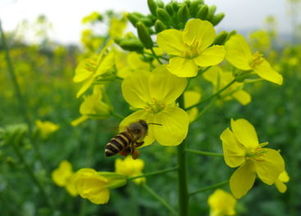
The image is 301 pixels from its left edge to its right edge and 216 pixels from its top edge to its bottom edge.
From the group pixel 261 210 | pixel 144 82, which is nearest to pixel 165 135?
pixel 144 82

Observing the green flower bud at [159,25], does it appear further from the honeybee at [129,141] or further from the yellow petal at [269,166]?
the yellow petal at [269,166]

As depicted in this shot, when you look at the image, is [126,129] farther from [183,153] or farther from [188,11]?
[188,11]

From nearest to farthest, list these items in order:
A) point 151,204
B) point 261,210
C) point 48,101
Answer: point 151,204 → point 261,210 → point 48,101

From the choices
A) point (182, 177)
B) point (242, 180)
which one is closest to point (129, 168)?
A: point (182, 177)

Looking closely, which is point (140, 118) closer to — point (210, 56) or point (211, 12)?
point (210, 56)

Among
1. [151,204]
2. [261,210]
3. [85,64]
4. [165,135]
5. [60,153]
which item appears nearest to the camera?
[165,135]

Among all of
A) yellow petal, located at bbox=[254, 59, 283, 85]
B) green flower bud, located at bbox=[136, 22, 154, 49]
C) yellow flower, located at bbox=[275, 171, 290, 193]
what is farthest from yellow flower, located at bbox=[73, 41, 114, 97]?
yellow flower, located at bbox=[275, 171, 290, 193]

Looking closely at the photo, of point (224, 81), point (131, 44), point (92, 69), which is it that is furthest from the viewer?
point (224, 81)
